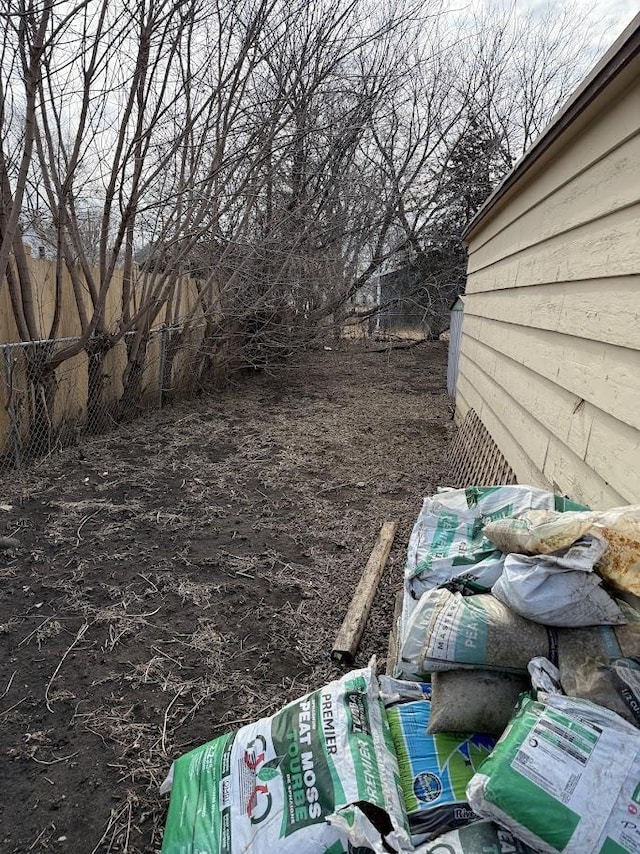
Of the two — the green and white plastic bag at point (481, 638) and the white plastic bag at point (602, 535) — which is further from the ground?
the white plastic bag at point (602, 535)

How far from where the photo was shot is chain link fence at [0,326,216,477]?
4.58 m

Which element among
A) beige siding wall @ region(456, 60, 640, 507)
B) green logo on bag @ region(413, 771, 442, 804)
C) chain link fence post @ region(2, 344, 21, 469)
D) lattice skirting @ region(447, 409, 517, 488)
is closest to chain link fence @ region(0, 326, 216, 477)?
chain link fence post @ region(2, 344, 21, 469)

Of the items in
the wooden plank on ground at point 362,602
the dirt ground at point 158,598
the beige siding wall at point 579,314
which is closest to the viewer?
the dirt ground at point 158,598

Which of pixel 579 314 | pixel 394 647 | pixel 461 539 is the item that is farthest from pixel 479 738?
pixel 579 314

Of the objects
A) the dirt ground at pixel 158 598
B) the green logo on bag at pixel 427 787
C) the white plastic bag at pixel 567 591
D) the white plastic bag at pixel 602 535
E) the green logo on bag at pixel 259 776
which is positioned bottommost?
the dirt ground at pixel 158 598

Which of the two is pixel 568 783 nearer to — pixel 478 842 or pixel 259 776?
pixel 478 842

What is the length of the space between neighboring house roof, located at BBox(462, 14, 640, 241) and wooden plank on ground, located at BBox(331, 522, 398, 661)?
2.53 m

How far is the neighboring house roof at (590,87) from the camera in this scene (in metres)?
1.90

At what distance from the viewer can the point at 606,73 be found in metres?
2.13

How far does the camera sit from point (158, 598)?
2.92m

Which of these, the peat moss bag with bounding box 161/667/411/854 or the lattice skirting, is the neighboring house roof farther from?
the peat moss bag with bounding box 161/667/411/854

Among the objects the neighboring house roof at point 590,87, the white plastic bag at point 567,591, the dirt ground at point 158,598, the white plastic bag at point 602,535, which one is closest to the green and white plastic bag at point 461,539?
the white plastic bag at point 602,535

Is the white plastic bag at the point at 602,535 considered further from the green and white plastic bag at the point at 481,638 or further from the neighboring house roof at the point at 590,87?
the neighboring house roof at the point at 590,87

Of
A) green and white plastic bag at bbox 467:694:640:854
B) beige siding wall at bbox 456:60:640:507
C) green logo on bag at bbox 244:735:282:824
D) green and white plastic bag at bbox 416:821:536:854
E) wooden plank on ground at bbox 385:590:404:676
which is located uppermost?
beige siding wall at bbox 456:60:640:507
